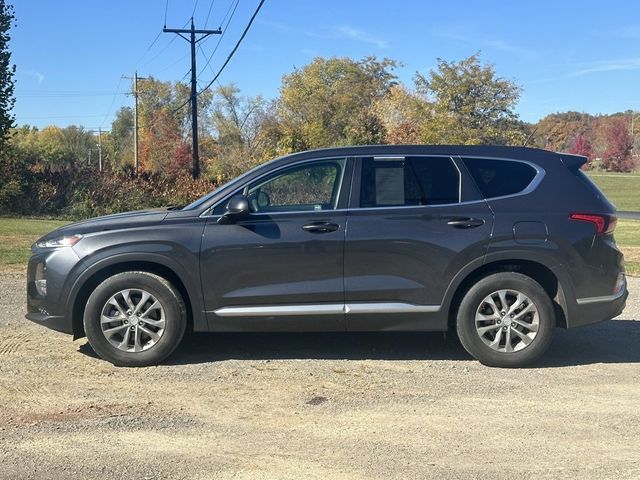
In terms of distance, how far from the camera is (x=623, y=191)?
57.5m

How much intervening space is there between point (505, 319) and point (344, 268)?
4.89 feet

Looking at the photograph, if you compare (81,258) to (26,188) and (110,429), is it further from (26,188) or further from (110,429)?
(26,188)

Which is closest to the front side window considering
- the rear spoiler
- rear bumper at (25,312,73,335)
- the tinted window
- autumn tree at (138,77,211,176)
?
the tinted window

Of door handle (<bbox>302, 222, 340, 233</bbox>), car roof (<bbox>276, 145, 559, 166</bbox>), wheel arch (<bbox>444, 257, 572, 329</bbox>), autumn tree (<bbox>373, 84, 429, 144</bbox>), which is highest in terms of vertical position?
autumn tree (<bbox>373, 84, 429, 144</bbox>)

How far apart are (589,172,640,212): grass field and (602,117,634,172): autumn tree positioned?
25.7m

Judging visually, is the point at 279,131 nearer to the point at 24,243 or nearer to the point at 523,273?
the point at 24,243

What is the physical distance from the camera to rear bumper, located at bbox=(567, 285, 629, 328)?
5641 mm

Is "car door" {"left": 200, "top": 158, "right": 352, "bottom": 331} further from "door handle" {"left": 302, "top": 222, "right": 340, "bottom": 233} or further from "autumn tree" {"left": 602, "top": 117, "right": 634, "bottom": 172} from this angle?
"autumn tree" {"left": 602, "top": 117, "right": 634, "bottom": 172}

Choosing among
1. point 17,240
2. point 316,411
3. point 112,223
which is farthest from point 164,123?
point 316,411

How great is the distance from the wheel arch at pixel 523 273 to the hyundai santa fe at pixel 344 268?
0.04ft

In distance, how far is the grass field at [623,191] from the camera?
4634 centimetres

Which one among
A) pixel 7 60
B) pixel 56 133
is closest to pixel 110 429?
pixel 7 60

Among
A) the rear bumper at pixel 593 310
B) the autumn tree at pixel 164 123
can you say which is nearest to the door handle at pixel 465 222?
the rear bumper at pixel 593 310

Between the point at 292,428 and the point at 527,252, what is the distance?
2.63 m
